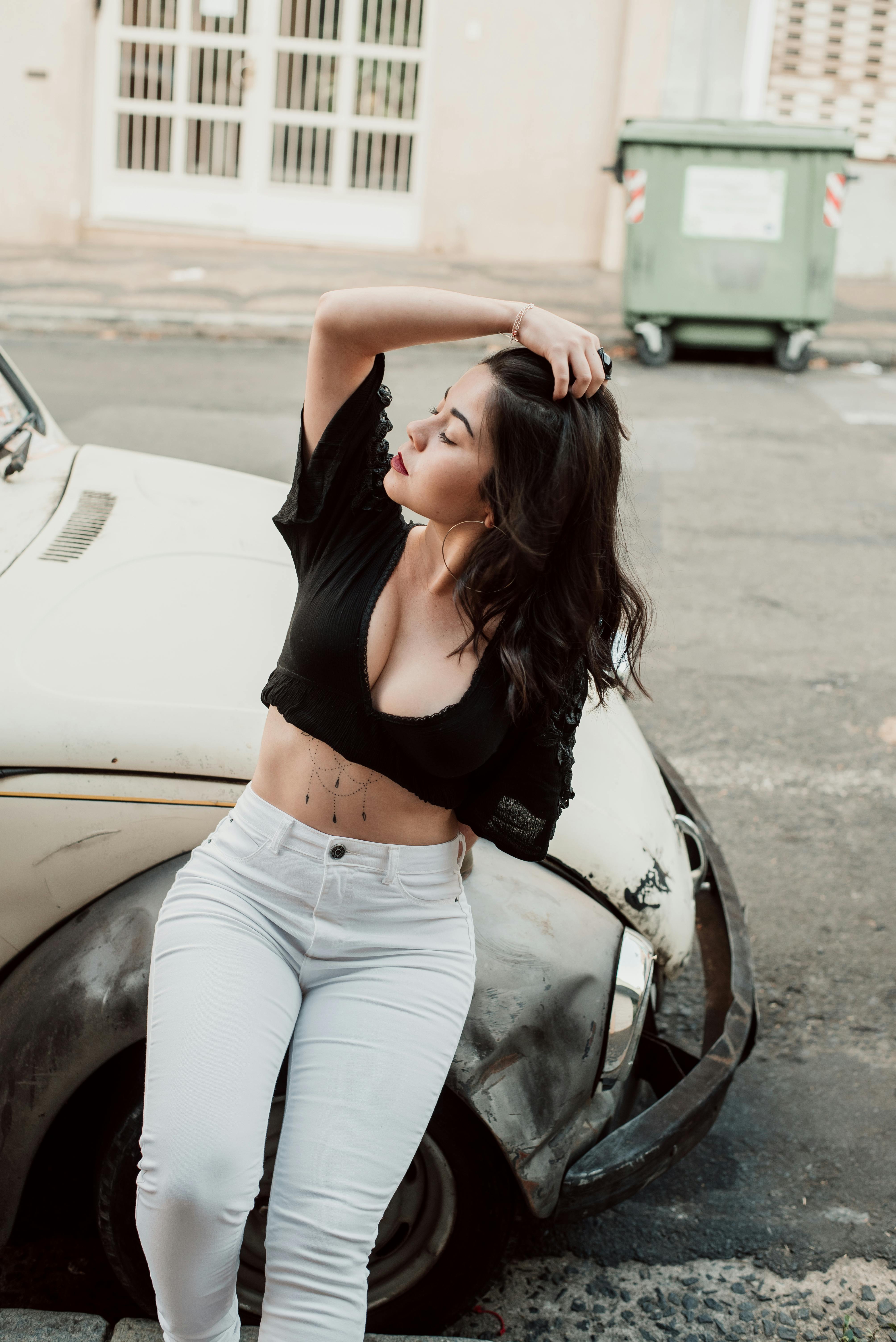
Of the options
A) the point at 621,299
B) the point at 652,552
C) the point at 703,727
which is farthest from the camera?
the point at 621,299

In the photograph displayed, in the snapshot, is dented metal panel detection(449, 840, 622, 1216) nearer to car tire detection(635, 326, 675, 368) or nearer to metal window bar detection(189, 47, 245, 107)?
car tire detection(635, 326, 675, 368)

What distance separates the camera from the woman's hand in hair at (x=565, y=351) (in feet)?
6.48

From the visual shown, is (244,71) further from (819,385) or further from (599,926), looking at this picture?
(599,926)

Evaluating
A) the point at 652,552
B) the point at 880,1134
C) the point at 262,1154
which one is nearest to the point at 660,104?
the point at 652,552

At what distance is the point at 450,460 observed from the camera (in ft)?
6.74

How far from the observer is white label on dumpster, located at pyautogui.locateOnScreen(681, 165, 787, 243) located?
10.5m

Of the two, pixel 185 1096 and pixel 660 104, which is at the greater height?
pixel 660 104

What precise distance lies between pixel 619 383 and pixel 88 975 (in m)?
8.58

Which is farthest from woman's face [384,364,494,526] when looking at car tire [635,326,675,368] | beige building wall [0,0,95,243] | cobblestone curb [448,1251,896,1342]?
beige building wall [0,0,95,243]

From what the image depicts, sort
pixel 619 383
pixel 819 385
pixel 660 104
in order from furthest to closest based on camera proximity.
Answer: pixel 660 104 < pixel 819 385 < pixel 619 383

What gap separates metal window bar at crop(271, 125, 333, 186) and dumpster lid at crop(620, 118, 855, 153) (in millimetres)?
5853

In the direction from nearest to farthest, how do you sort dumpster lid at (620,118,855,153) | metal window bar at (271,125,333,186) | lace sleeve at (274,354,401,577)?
1. lace sleeve at (274,354,401,577)
2. dumpster lid at (620,118,855,153)
3. metal window bar at (271,125,333,186)

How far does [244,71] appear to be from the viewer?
48.3ft

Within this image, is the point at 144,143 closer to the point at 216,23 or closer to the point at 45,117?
the point at 45,117
